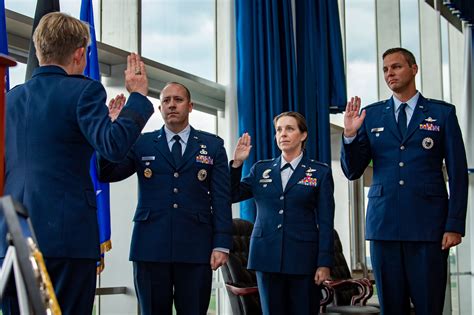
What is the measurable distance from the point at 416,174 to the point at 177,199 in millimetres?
1083

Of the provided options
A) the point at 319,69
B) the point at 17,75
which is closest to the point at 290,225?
the point at 17,75

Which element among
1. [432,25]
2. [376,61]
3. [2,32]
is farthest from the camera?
[432,25]

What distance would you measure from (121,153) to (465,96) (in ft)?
19.9

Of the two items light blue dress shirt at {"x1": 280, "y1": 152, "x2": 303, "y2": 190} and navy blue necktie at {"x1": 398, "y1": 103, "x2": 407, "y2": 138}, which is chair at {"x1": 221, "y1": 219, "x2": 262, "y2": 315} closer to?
light blue dress shirt at {"x1": 280, "y1": 152, "x2": 303, "y2": 190}

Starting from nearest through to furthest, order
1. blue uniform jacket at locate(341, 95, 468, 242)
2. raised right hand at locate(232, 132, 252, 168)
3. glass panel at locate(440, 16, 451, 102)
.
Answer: blue uniform jacket at locate(341, 95, 468, 242) < raised right hand at locate(232, 132, 252, 168) < glass panel at locate(440, 16, 451, 102)

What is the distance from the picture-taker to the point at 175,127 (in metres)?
3.31

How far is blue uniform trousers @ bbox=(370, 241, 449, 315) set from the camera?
3256 millimetres

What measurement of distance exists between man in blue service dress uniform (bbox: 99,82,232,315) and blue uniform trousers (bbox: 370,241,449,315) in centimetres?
72

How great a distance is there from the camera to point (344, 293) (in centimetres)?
496

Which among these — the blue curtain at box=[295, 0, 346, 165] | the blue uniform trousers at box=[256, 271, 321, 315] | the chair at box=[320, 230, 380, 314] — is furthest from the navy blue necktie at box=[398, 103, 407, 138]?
the blue curtain at box=[295, 0, 346, 165]

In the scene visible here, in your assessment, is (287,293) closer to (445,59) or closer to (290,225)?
(290,225)

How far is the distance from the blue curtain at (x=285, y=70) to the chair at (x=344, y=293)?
73 centimetres

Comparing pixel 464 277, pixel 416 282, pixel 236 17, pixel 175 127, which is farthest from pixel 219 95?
pixel 464 277

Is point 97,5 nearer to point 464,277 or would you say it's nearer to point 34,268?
point 34,268
